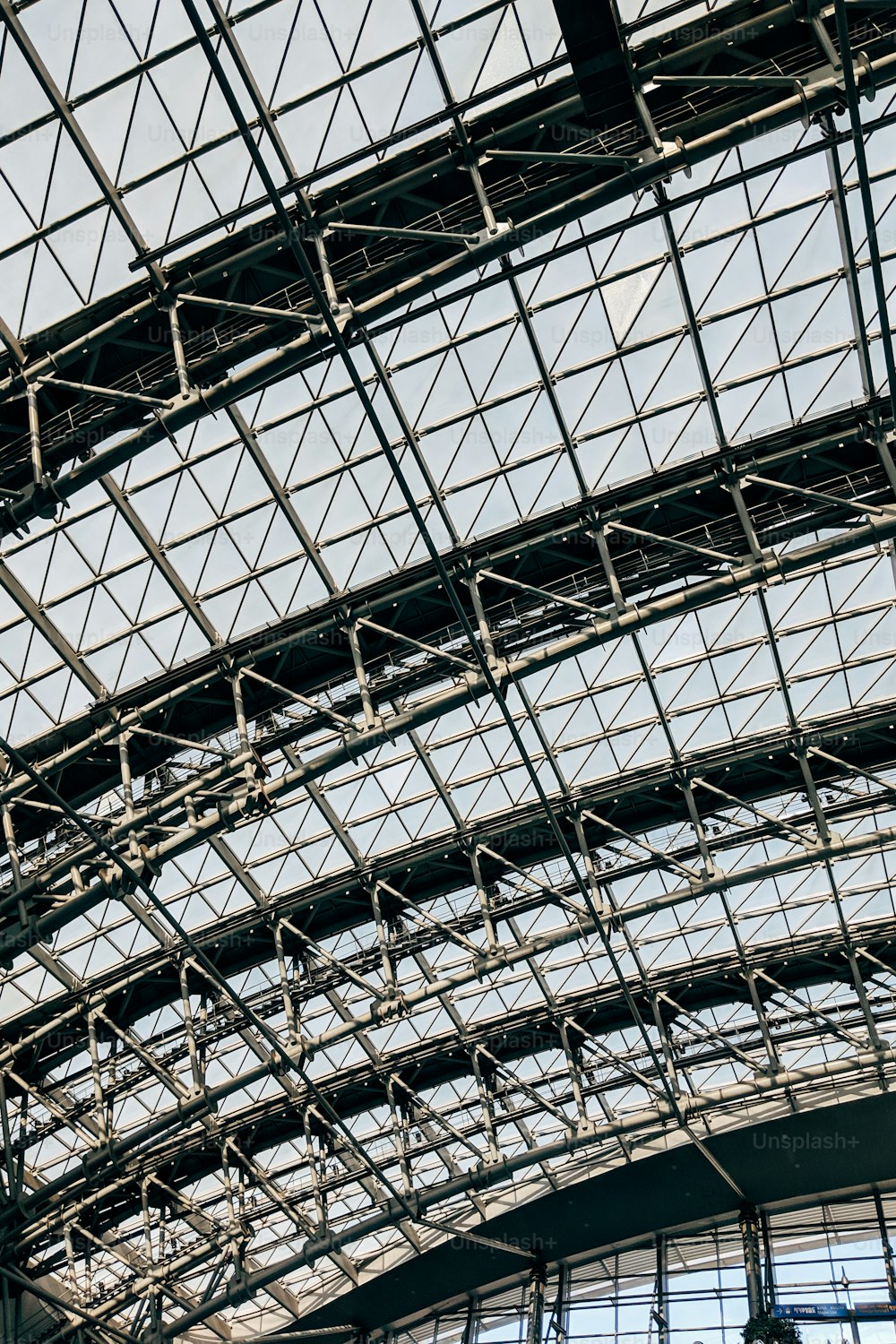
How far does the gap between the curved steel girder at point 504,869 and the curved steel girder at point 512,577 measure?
514 cm

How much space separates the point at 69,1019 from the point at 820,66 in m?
27.7

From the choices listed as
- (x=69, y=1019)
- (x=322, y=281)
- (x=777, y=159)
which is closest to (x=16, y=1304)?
(x=69, y=1019)

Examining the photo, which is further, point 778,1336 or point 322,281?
point 778,1336

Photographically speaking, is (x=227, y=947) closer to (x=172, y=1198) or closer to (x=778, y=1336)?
(x=172, y=1198)

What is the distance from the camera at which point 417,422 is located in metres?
26.1

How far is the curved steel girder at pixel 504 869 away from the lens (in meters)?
31.7

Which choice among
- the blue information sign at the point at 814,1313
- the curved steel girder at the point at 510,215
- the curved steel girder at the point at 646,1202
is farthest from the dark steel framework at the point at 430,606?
the blue information sign at the point at 814,1313

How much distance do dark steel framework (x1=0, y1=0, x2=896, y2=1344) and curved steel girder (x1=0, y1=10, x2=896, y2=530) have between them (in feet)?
0.31

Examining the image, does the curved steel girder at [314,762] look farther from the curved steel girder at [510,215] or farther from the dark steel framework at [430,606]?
the curved steel girder at [510,215]

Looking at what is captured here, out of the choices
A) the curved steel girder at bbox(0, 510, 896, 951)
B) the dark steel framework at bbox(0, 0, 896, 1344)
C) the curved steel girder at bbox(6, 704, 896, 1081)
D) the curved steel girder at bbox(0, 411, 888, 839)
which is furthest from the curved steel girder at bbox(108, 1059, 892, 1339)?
the curved steel girder at bbox(0, 411, 888, 839)

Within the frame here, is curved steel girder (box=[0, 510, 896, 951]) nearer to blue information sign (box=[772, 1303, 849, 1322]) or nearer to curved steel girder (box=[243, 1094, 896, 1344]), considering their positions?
curved steel girder (box=[243, 1094, 896, 1344])

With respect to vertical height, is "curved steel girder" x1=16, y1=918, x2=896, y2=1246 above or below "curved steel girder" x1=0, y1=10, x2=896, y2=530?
below

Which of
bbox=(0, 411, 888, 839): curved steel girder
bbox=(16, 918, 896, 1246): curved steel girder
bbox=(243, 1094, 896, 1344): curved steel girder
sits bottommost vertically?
bbox=(243, 1094, 896, 1344): curved steel girder

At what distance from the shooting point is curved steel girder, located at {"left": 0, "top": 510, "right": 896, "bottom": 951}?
87.0 feet
